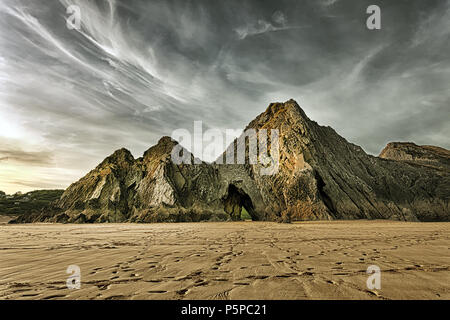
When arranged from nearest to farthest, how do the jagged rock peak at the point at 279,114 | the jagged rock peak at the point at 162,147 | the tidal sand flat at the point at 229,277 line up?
the tidal sand flat at the point at 229,277
the jagged rock peak at the point at 279,114
the jagged rock peak at the point at 162,147

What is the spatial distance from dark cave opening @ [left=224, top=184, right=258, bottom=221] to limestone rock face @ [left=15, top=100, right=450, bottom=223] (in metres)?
0.17

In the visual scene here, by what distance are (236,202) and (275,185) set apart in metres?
8.46

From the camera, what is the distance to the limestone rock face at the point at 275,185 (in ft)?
89.9

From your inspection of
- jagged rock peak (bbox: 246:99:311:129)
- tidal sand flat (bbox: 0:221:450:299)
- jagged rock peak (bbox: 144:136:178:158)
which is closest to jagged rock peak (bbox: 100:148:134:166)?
jagged rock peak (bbox: 144:136:178:158)

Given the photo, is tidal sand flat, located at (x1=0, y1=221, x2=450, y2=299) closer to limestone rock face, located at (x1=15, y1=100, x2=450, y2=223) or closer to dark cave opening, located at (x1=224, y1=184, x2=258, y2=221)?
limestone rock face, located at (x1=15, y1=100, x2=450, y2=223)

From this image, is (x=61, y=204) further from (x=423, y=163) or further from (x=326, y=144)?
(x=423, y=163)

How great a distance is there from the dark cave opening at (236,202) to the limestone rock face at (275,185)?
171 mm

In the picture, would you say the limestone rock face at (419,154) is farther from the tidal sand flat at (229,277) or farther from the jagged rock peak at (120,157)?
the jagged rock peak at (120,157)

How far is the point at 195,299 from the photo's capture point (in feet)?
7.83

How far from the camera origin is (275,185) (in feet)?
99.5

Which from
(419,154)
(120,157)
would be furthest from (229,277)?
(419,154)

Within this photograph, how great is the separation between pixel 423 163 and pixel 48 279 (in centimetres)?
5385

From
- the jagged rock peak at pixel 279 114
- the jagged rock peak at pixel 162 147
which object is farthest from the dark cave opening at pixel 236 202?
the jagged rock peak at pixel 162 147
